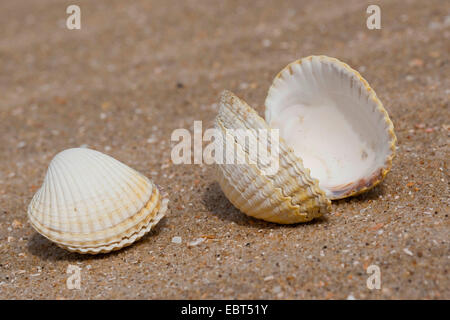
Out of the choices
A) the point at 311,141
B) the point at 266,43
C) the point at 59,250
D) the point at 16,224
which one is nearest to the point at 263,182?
the point at 311,141

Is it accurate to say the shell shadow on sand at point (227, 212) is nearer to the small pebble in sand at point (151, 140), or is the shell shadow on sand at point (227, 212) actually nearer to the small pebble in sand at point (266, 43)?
the small pebble in sand at point (151, 140)

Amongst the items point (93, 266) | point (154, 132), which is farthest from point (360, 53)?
point (93, 266)

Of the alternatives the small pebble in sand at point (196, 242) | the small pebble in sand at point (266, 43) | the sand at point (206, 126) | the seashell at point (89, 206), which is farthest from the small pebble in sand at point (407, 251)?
the small pebble in sand at point (266, 43)

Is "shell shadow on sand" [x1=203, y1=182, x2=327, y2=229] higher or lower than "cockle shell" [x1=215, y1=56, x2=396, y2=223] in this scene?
lower

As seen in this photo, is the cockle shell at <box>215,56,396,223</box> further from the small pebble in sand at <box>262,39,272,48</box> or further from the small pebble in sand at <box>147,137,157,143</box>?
the small pebble in sand at <box>262,39,272,48</box>

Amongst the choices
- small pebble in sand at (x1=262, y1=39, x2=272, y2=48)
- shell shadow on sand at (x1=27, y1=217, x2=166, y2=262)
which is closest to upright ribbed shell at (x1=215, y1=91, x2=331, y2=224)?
shell shadow on sand at (x1=27, y1=217, x2=166, y2=262)
